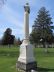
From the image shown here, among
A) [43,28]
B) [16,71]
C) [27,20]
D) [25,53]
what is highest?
[43,28]

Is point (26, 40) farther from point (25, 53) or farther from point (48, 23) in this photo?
point (48, 23)

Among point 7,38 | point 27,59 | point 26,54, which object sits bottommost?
point 27,59

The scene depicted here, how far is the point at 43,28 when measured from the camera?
83.4 metres

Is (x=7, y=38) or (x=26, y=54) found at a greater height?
(x=7, y=38)

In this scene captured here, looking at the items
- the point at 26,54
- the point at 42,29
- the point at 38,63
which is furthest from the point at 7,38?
the point at 26,54

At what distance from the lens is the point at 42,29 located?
8244 cm

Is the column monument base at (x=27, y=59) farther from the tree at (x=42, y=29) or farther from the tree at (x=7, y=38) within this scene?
the tree at (x=7, y=38)

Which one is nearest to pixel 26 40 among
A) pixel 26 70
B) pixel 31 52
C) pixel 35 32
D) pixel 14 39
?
pixel 31 52

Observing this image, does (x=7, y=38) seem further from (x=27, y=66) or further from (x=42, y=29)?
(x=27, y=66)

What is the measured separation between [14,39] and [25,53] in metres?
91.7

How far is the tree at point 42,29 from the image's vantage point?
81675 mm

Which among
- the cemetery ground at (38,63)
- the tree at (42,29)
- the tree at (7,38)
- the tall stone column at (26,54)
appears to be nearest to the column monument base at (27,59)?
the tall stone column at (26,54)

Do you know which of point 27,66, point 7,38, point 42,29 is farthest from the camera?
point 7,38

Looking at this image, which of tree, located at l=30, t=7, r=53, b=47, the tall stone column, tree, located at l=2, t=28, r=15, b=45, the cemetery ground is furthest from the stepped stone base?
tree, located at l=2, t=28, r=15, b=45
